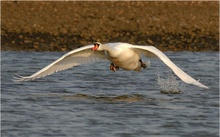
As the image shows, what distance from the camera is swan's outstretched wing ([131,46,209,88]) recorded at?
11880mm

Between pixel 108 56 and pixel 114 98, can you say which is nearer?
pixel 108 56

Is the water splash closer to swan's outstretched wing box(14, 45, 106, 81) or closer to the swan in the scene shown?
the swan

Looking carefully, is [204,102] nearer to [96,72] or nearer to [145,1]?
[96,72]

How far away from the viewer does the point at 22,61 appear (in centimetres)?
1950

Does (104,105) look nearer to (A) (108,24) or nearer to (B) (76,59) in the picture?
(B) (76,59)

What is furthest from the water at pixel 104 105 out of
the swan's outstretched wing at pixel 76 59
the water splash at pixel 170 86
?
the swan's outstretched wing at pixel 76 59

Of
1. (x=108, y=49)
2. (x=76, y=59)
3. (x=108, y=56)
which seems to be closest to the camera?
(x=108, y=49)

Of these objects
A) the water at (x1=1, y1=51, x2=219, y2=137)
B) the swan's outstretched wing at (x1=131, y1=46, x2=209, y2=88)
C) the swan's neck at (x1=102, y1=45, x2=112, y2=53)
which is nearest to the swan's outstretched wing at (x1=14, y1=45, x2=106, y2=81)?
the water at (x1=1, y1=51, x2=219, y2=137)

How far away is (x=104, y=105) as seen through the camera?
44.0 feet

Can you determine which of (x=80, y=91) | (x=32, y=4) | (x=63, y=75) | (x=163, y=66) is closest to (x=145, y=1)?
(x=32, y=4)

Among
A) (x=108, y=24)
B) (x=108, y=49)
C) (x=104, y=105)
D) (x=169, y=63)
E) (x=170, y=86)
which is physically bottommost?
(x=104, y=105)

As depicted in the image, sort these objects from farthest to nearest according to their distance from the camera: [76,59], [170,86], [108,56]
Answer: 1. [170,86]
2. [76,59]
3. [108,56]

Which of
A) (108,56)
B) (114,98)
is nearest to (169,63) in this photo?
(108,56)

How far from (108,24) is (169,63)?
1274cm
